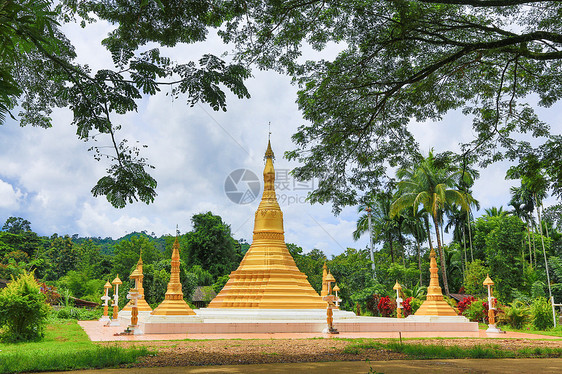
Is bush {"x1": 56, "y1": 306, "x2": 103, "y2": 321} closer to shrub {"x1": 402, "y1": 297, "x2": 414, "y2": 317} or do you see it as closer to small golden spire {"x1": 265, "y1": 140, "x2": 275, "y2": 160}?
small golden spire {"x1": 265, "y1": 140, "x2": 275, "y2": 160}

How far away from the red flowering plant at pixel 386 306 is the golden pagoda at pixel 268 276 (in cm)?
861

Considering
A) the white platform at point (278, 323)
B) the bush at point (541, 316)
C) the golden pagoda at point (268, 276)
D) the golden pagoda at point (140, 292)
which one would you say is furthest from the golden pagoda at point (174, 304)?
the bush at point (541, 316)

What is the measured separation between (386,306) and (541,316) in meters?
9.45

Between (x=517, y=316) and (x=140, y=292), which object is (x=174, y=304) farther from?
(x=517, y=316)

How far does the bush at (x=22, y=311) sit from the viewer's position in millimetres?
13547

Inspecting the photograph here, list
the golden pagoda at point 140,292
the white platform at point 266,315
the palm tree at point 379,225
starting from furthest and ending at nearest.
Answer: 1. the palm tree at point 379,225
2. the white platform at point 266,315
3. the golden pagoda at point 140,292

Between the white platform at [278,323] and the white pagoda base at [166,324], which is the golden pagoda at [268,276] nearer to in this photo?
the white platform at [278,323]

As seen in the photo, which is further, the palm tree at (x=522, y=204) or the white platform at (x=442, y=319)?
the palm tree at (x=522, y=204)

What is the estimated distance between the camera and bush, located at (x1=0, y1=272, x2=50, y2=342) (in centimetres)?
1355

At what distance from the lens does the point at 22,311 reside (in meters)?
13.6

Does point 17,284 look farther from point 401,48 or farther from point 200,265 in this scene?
point 200,265

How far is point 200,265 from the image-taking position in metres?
45.7

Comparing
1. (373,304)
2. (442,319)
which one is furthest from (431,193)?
(442,319)

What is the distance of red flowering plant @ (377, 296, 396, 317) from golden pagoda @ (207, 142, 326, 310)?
8.61m
